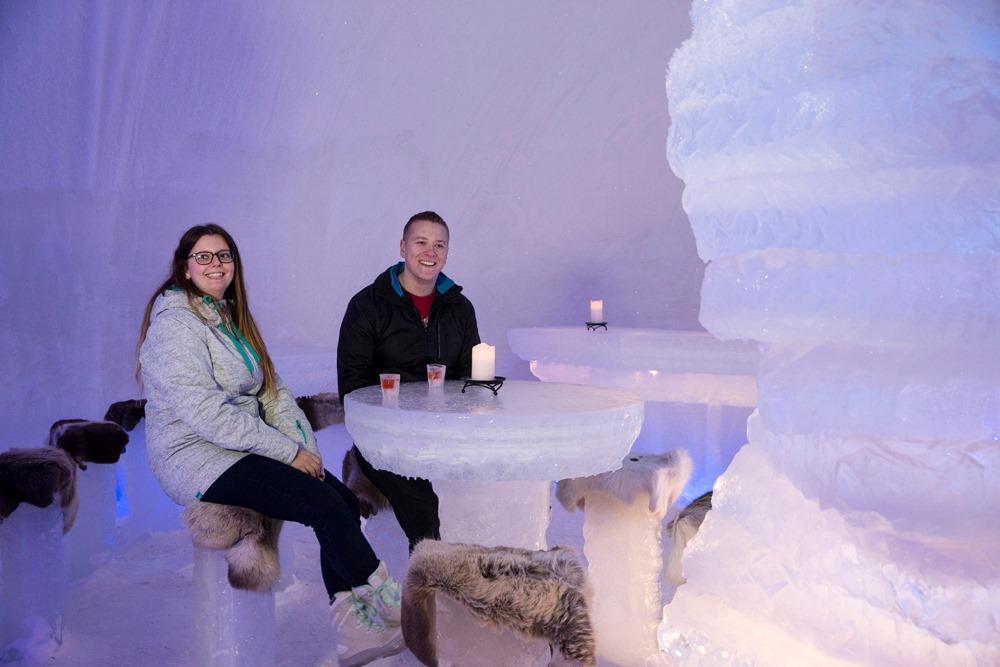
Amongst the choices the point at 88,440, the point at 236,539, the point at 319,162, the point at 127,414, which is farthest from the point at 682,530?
the point at 319,162

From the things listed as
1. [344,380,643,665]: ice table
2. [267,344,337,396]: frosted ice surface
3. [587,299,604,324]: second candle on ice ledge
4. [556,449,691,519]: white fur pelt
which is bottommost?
[556,449,691,519]: white fur pelt

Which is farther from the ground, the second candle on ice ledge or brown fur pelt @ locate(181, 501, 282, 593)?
the second candle on ice ledge

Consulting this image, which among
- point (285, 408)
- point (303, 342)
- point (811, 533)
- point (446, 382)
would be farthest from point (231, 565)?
point (303, 342)

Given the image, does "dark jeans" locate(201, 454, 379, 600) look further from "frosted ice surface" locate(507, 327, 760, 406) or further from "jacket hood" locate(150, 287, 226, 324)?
"frosted ice surface" locate(507, 327, 760, 406)

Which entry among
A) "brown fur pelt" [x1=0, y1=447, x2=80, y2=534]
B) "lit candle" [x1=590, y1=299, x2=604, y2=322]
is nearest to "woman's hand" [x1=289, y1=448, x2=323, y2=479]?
"brown fur pelt" [x1=0, y1=447, x2=80, y2=534]

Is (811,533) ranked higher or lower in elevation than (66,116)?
lower

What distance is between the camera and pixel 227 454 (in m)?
2.20

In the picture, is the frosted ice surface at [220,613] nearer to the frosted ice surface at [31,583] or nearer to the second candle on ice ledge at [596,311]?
the frosted ice surface at [31,583]

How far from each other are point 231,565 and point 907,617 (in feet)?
5.36

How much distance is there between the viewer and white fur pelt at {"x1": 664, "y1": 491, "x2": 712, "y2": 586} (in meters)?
2.42

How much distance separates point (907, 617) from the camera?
53.5 inches

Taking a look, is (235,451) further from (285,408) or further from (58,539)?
(58,539)

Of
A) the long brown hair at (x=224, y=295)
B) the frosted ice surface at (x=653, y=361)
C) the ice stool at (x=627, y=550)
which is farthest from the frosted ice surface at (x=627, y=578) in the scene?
the frosted ice surface at (x=653, y=361)

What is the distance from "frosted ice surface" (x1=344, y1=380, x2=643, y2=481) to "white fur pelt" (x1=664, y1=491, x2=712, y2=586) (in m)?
0.50
